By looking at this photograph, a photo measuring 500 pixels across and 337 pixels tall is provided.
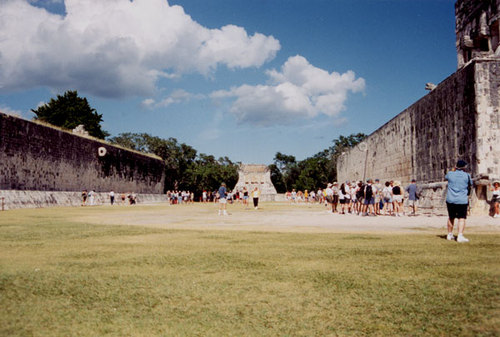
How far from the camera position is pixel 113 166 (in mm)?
31297

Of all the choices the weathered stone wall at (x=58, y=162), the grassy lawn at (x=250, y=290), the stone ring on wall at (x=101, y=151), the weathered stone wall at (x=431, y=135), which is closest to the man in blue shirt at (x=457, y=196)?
the grassy lawn at (x=250, y=290)

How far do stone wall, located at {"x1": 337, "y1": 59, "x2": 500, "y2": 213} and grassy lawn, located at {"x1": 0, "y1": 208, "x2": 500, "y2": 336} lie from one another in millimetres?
7803

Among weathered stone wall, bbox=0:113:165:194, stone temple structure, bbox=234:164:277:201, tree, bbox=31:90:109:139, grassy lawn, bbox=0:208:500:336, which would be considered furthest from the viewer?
stone temple structure, bbox=234:164:277:201

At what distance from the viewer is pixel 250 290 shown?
331 centimetres

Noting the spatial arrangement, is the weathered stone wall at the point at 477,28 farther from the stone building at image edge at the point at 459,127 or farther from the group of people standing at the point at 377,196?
the group of people standing at the point at 377,196

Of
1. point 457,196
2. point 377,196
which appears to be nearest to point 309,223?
point 457,196

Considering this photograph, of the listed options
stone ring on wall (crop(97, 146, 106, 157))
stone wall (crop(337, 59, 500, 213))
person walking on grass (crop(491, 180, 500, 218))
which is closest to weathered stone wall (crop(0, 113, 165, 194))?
stone ring on wall (crop(97, 146, 106, 157))

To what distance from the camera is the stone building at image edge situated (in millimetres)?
12000

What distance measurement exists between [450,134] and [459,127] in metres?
0.57

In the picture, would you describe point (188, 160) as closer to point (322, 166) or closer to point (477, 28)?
point (322, 166)

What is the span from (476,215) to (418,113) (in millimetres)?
6038

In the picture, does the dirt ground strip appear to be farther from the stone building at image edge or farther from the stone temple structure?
the stone temple structure

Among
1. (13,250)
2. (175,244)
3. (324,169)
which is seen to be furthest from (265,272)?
(324,169)

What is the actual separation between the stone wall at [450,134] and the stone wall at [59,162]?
792 inches
